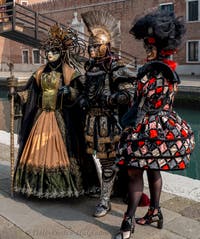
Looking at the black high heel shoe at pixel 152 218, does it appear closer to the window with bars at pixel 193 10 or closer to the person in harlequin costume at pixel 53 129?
the person in harlequin costume at pixel 53 129

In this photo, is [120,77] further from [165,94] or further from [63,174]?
[63,174]

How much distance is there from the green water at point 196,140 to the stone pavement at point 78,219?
2605mm

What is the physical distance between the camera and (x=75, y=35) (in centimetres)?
382

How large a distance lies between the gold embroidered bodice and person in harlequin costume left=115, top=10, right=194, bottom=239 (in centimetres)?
107

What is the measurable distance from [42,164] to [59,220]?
1.79ft

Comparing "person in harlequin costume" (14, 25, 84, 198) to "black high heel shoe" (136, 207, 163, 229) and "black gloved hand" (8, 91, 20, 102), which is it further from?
"black high heel shoe" (136, 207, 163, 229)

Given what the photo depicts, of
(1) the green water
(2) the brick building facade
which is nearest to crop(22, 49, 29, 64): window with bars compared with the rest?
(2) the brick building facade

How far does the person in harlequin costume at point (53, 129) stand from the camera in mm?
3604

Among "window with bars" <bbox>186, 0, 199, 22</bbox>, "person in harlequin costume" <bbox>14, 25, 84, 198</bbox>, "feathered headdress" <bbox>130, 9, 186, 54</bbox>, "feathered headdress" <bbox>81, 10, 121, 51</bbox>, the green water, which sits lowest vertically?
the green water

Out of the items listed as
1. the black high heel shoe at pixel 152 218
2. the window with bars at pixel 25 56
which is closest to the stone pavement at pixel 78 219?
the black high heel shoe at pixel 152 218

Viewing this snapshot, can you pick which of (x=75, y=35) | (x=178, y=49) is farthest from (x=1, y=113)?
(x=178, y=49)

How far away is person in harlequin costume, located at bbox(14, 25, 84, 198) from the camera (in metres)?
3.60

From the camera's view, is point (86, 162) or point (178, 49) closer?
point (178, 49)

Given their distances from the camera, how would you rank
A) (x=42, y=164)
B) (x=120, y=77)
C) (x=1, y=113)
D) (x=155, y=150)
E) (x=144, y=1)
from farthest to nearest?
(x=144, y=1) < (x=1, y=113) < (x=42, y=164) < (x=120, y=77) < (x=155, y=150)
